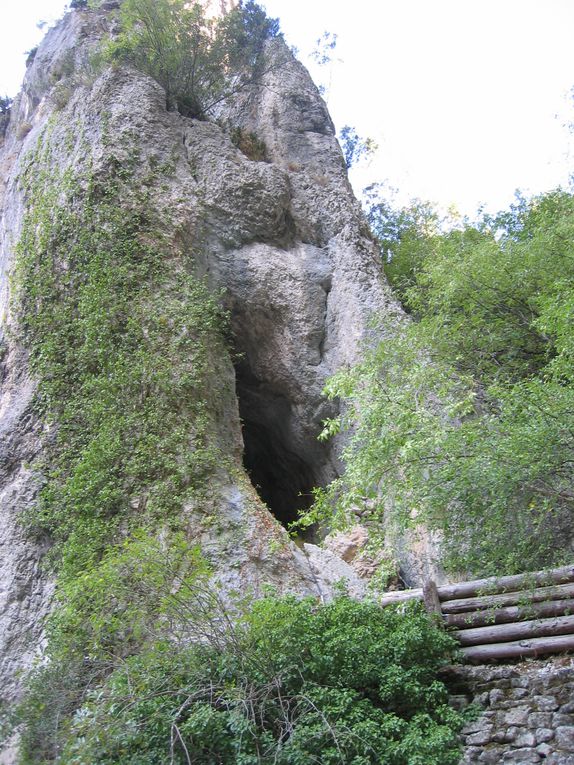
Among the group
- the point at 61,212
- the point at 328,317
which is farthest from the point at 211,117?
the point at 328,317

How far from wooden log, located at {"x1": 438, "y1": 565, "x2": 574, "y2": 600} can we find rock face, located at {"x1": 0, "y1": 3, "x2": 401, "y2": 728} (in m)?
2.13

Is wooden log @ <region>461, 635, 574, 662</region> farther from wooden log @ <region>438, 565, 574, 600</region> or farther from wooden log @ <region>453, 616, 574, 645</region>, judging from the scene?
wooden log @ <region>438, 565, 574, 600</region>

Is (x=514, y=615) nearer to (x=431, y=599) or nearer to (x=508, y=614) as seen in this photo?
(x=508, y=614)

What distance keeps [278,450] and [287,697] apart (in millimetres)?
8409

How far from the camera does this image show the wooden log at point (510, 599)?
25.2ft

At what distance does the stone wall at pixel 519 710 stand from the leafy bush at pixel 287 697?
0.80 feet

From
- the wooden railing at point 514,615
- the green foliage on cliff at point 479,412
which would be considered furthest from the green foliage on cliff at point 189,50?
the wooden railing at point 514,615

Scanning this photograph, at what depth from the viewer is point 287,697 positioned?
274 inches

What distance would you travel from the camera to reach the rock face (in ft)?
37.8

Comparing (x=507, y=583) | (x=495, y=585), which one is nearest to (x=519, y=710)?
(x=495, y=585)

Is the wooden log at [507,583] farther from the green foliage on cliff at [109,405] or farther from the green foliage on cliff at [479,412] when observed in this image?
the green foliage on cliff at [109,405]

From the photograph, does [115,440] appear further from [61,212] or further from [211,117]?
[211,117]

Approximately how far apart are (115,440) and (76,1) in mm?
15524

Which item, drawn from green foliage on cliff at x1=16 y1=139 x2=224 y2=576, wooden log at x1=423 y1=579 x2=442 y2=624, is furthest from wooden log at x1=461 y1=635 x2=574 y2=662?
green foliage on cliff at x1=16 y1=139 x2=224 y2=576
